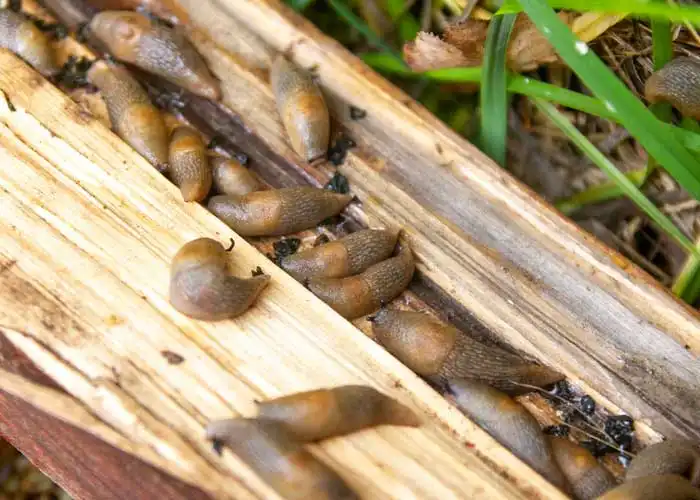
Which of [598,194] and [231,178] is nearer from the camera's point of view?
[231,178]

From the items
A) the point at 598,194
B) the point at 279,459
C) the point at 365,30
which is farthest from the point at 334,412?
the point at 365,30

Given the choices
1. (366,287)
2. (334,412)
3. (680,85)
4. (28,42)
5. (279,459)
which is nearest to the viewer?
(279,459)

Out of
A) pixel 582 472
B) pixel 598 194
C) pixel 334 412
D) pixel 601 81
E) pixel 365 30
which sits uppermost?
pixel 601 81

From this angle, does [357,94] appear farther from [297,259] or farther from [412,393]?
[412,393]

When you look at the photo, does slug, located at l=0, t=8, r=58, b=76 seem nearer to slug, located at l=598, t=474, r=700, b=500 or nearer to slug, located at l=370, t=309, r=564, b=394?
slug, located at l=370, t=309, r=564, b=394

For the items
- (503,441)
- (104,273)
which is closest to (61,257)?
(104,273)

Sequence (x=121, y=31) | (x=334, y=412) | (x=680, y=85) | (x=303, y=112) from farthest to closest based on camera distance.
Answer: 1. (x=121, y=31)
2. (x=303, y=112)
3. (x=680, y=85)
4. (x=334, y=412)

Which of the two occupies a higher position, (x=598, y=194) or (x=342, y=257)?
(x=598, y=194)

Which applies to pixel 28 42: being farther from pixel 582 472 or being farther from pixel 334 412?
pixel 582 472
